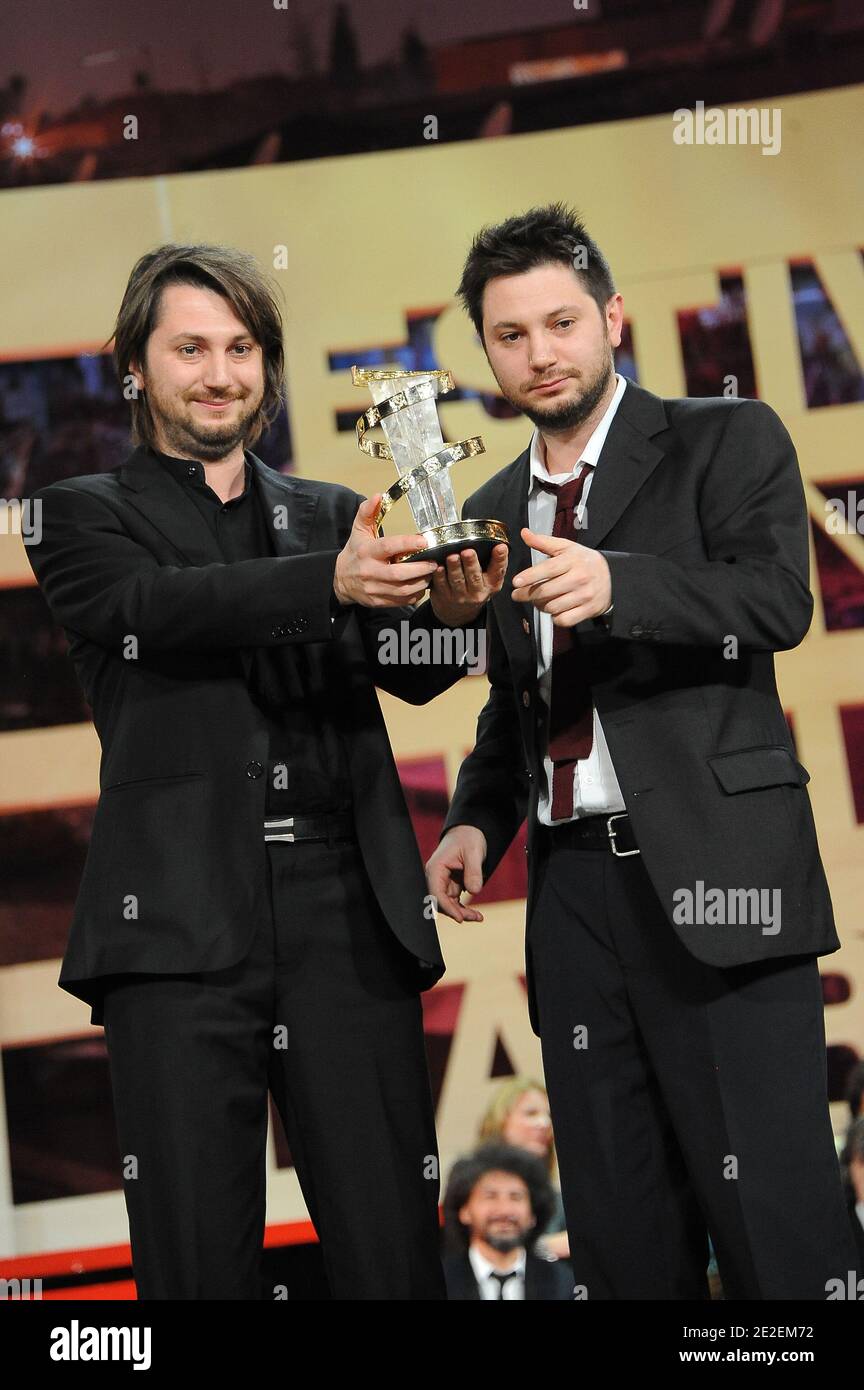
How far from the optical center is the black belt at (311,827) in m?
2.41

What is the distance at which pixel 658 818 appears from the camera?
2.40 m

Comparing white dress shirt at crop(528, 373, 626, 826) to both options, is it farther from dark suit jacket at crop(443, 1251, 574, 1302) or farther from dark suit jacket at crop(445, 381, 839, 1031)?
dark suit jacket at crop(443, 1251, 574, 1302)

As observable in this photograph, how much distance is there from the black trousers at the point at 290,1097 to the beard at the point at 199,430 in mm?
694

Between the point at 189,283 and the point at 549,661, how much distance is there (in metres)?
0.91

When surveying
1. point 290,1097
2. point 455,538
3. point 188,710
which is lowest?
point 290,1097

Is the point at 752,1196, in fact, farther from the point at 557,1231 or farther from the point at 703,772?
the point at 557,1231

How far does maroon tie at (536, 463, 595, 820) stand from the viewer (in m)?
2.53

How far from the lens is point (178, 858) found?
2.34 meters

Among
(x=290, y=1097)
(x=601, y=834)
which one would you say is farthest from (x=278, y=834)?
(x=601, y=834)

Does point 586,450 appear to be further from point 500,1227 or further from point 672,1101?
point 500,1227

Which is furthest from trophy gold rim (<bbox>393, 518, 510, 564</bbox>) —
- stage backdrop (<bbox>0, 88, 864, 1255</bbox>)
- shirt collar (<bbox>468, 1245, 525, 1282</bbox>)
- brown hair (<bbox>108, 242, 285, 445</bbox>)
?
shirt collar (<bbox>468, 1245, 525, 1282</bbox>)

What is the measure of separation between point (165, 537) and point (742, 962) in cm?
117
